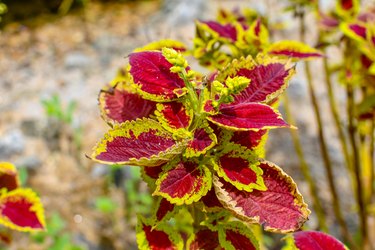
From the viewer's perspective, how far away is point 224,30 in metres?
0.88

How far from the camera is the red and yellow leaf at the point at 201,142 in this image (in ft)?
1.96

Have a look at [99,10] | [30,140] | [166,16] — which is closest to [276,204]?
[30,140]

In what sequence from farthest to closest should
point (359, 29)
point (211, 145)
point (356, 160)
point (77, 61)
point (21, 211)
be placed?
point (77, 61) → point (356, 160) → point (359, 29) → point (21, 211) → point (211, 145)

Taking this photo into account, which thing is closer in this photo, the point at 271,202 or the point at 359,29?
the point at 271,202

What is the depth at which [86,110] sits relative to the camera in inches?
94.0

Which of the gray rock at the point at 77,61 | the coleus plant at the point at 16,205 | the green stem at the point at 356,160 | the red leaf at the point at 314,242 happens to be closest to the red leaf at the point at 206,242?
the red leaf at the point at 314,242

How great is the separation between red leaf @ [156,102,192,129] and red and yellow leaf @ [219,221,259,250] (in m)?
0.17

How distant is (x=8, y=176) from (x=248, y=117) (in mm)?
470

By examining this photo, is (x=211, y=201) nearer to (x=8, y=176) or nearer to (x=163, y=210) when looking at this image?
(x=163, y=210)

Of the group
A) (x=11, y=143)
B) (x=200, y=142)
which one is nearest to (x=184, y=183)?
(x=200, y=142)

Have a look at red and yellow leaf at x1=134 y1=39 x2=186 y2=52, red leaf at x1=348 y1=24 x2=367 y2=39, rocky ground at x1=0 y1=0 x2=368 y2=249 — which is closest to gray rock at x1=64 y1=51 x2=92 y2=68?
rocky ground at x1=0 y1=0 x2=368 y2=249

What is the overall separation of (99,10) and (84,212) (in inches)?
72.4

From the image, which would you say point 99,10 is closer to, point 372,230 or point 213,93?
point 372,230

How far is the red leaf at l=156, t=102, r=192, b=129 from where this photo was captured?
63 cm
